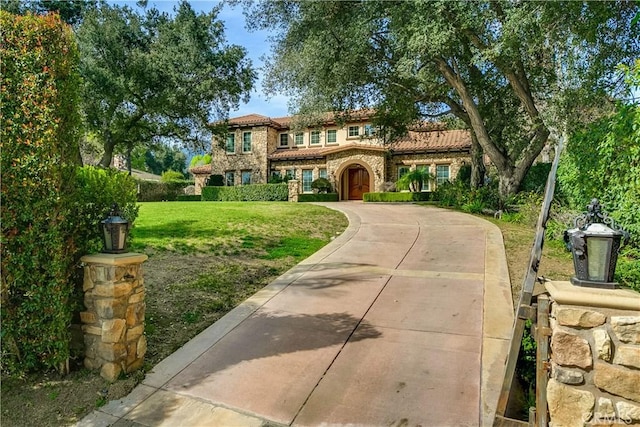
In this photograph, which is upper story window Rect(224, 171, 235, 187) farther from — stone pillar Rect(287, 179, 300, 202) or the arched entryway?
the arched entryway

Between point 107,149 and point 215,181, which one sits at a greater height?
point 107,149

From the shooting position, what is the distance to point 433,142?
23.5 metres

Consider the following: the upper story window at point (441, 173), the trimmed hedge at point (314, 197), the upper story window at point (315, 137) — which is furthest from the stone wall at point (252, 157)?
the upper story window at point (441, 173)

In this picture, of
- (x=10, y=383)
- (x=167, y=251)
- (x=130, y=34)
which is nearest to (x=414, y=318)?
(x=10, y=383)

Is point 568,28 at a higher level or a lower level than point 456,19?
lower

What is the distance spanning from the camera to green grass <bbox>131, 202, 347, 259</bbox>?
7.56 m

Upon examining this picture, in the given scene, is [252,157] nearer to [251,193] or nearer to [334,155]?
[251,193]

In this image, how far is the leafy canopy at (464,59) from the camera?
8992mm

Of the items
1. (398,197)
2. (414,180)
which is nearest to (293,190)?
(398,197)

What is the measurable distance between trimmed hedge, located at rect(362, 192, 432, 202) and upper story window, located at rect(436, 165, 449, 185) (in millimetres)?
3101

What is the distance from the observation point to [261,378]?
3.37 meters

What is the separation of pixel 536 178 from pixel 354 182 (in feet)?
45.0

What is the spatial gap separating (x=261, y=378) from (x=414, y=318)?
201 cm

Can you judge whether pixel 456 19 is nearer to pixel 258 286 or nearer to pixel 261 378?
pixel 258 286
